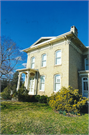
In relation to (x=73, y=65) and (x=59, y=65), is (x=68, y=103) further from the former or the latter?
(x=73, y=65)

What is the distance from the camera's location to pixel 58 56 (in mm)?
13227

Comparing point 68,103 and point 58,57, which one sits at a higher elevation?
point 58,57

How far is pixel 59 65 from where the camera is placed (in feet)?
41.2

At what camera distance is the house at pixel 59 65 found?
12098 millimetres

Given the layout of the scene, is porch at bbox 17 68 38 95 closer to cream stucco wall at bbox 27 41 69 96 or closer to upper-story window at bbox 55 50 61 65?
cream stucco wall at bbox 27 41 69 96

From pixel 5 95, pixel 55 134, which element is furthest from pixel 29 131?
pixel 5 95

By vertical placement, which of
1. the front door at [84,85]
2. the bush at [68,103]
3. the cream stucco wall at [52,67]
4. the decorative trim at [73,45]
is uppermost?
the decorative trim at [73,45]

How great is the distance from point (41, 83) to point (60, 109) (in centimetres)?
684

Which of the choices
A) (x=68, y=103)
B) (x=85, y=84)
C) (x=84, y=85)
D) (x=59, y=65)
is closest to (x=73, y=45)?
(x=59, y=65)

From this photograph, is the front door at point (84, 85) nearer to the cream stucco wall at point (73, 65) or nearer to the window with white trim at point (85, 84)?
the window with white trim at point (85, 84)

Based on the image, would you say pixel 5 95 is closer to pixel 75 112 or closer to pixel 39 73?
pixel 39 73

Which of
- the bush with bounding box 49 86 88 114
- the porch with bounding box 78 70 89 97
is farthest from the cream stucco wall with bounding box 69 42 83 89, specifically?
the bush with bounding box 49 86 88 114

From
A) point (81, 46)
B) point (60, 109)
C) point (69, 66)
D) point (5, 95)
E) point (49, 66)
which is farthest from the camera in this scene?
point (81, 46)

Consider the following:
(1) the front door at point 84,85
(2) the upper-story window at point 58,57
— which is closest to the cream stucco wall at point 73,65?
(1) the front door at point 84,85
